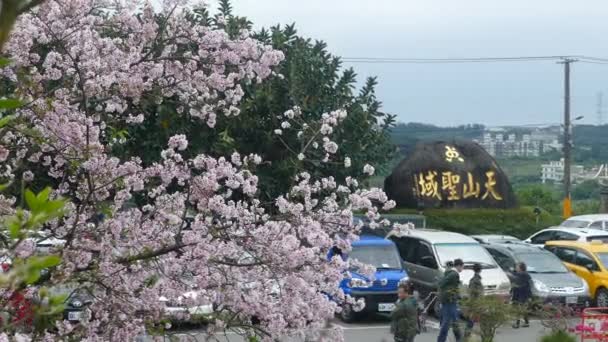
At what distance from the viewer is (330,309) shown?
6410mm

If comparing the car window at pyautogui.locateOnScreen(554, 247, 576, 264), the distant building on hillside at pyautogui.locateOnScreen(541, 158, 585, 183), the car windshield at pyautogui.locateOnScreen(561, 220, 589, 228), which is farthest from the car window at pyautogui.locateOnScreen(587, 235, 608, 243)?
the distant building on hillside at pyautogui.locateOnScreen(541, 158, 585, 183)

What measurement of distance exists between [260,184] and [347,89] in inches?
77.9

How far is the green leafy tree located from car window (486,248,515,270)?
905cm

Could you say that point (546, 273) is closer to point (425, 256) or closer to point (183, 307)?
point (425, 256)

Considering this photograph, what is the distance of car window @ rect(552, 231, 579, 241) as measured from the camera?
77.6 feet

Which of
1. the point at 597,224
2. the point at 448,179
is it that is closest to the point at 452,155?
the point at 448,179

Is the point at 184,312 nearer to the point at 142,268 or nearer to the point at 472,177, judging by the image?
the point at 142,268

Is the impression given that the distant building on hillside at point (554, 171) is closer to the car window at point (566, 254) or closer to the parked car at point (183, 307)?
the car window at point (566, 254)

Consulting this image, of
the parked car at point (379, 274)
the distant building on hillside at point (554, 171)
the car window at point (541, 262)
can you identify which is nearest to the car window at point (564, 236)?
the car window at point (541, 262)

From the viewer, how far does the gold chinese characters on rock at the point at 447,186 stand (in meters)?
28.8

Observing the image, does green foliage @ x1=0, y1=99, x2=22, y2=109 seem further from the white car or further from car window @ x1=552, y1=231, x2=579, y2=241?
car window @ x1=552, y1=231, x2=579, y2=241

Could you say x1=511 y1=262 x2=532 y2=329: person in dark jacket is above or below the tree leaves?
below

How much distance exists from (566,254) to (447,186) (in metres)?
8.43

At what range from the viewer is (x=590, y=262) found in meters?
20.0
